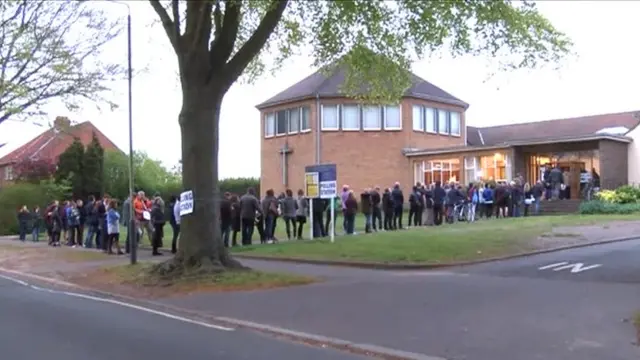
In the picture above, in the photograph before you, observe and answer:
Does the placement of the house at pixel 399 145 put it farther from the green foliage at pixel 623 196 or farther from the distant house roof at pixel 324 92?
the green foliage at pixel 623 196

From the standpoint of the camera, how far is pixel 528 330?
9805mm

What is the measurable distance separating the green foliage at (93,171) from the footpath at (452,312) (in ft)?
160

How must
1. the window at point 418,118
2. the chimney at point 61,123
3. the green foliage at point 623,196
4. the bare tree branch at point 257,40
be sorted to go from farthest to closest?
the window at point 418,118, the green foliage at point 623,196, the chimney at point 61,123, the bare tree branch at point 257,40

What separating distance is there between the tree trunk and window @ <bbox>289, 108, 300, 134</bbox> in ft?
102

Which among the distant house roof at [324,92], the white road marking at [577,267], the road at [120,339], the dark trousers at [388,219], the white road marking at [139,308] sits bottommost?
the white road marking at [139,308]

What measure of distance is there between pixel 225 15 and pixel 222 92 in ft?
5.09

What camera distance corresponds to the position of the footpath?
29.6ft

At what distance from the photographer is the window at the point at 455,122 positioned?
50344mm

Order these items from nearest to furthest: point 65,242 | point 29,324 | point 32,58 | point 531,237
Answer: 1. point 29,324
2. point 531,237
3. point 32,58
4. point 65,242

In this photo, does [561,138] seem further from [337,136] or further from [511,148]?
[337,136]

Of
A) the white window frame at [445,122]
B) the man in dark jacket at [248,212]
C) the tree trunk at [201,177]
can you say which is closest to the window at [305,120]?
the white window frame at [445,122]

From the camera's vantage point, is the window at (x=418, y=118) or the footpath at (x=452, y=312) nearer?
the footpath at (x=452, y=312)

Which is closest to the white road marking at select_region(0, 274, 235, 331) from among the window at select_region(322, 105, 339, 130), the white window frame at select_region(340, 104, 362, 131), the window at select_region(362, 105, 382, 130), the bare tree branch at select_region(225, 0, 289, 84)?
the bare tree branch at select_region(225, 0, 289, 84)

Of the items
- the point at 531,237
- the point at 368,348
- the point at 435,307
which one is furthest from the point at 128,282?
the point at 531,237
